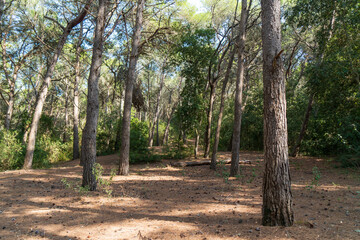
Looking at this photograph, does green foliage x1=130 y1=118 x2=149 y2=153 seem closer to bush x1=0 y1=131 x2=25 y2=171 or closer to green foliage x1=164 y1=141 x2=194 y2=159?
green foliage x1=164 y1=141 x2=194 y2=159

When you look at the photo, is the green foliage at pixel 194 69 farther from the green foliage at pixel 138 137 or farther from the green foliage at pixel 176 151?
the green foliage at pixel 138 137

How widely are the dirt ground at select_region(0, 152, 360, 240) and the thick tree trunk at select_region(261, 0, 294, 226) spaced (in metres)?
0.29

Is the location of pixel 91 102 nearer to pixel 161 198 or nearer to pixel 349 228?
pixel 161 198

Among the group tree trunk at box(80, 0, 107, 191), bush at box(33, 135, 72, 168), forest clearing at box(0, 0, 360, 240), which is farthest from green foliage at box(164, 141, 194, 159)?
tree trunk at box(80, 0, 107, 191)

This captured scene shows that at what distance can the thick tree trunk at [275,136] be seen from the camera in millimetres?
3646

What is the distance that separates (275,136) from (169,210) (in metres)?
2.82

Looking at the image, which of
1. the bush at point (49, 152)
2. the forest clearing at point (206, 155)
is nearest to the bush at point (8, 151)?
the forest clearing at point (206, 155)

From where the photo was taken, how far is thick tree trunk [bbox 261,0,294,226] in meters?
3.65

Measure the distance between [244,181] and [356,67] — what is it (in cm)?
676

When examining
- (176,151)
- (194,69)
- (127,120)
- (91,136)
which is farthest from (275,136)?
(176,151)

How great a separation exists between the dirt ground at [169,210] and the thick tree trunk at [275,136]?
0.29 metres

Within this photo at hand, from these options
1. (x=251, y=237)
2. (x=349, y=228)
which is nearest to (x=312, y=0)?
(x=349, y=228)

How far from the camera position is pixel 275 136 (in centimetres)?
370

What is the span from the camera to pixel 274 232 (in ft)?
11.4
